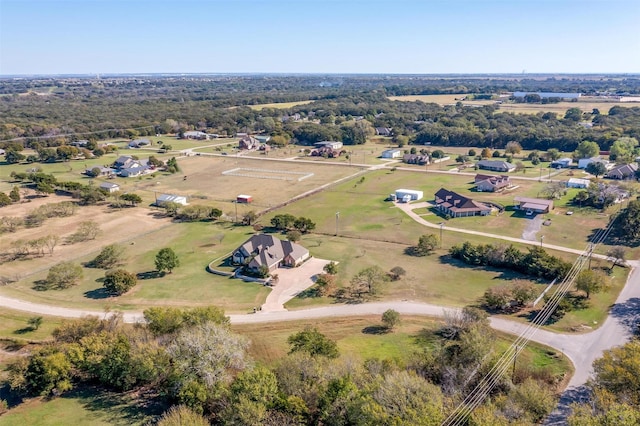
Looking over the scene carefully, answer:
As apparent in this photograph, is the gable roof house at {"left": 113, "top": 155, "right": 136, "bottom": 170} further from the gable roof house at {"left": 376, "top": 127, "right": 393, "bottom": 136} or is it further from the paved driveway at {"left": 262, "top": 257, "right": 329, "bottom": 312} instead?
the gable roof house at {"left": 376, "top": 127, "right": 393, "bottom": 136}

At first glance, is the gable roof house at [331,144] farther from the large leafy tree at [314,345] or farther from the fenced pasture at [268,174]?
the large leafy tree at [314,345]

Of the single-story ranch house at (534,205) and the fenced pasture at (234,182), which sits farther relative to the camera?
the fenced pasture at (234,182)

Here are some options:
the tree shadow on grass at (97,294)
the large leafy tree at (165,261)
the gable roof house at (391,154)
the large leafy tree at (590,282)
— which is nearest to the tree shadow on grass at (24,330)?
the tree shadow on grass at (97,294)

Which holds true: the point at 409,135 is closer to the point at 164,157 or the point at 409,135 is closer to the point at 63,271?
the point at 164,157

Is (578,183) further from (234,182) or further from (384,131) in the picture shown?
(384,131)

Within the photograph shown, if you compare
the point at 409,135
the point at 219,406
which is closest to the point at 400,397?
the point at 219,406

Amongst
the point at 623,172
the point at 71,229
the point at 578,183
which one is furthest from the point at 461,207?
the point at 71,229

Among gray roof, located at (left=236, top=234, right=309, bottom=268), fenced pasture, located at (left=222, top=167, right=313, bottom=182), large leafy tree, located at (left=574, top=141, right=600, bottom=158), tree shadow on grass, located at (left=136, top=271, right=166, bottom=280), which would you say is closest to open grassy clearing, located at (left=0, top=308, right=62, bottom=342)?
tree shadow on grass, located at (left=136, top=271, right=166, bottom=280)
